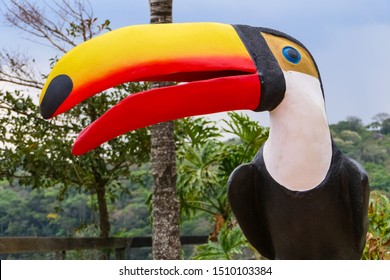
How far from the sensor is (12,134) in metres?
7.27

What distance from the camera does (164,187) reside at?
5066 mm

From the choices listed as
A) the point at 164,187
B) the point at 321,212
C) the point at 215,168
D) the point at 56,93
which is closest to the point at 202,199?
the point at 215,168

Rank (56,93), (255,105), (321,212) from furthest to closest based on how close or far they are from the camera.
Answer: (321,212) → (255,105) → (56,93)

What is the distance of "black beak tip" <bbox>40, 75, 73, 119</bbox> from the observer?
2.02 m

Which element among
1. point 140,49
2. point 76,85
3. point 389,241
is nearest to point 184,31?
point 140,49

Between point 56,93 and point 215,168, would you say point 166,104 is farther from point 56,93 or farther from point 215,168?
point 215,168

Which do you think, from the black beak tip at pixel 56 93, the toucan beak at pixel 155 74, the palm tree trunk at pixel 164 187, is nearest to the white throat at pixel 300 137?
the toucan beak at pixel 155 74

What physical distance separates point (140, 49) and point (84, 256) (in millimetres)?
4690

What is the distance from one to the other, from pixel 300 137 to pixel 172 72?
1.65 feet

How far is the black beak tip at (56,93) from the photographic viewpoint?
6.62ft

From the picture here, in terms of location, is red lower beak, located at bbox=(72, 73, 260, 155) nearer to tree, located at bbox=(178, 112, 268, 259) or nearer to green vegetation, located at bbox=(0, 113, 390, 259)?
green vegetation, located at bbox=(0, 113, 390, 259)

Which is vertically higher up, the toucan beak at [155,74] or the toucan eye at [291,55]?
the toucan eye at [291,55]

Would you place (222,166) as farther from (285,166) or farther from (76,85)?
(76,85)

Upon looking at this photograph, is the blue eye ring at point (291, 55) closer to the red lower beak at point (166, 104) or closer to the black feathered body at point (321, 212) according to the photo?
the red lower beak at point (166, 104)
